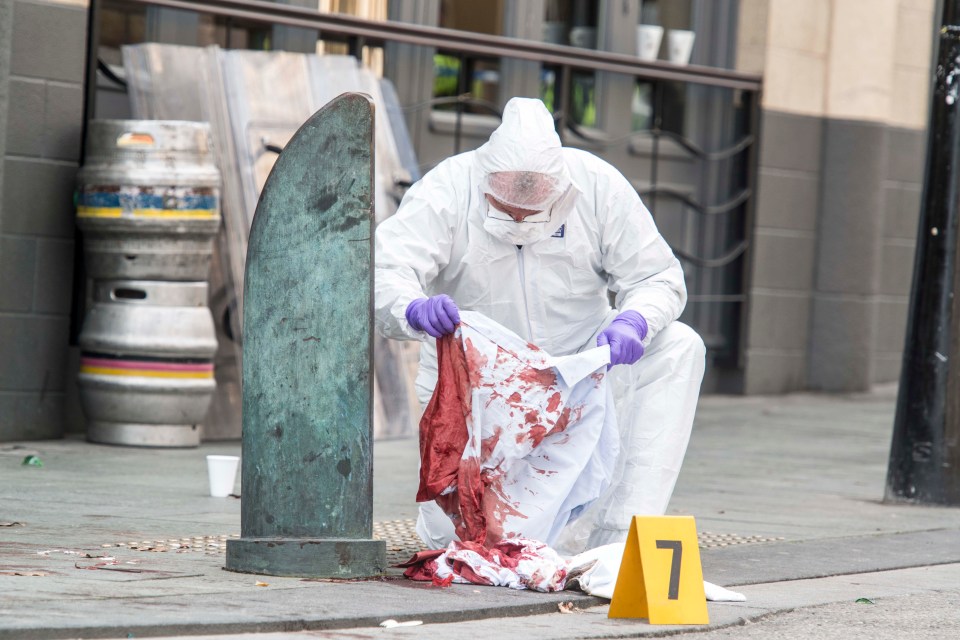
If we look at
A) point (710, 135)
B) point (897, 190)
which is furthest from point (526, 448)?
point (897, 190)

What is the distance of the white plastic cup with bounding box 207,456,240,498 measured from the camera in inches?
263

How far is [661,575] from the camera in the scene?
452cm

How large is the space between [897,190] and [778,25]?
1863mm

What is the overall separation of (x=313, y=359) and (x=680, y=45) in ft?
25.3

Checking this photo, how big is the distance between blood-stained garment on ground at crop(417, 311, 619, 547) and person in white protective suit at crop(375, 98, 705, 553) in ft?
0.50

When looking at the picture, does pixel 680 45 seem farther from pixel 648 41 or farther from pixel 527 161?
pixel 527 161

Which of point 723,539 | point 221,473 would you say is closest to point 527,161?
point 723,539

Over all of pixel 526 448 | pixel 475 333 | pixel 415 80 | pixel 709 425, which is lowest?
pixel 709 425

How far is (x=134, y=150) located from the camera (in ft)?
26.8

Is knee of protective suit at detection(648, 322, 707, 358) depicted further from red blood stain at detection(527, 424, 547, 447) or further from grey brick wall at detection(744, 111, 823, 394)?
grey brick wall at detection(744, 111, 823, 394)

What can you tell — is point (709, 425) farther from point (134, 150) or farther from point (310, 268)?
point (310, 268)

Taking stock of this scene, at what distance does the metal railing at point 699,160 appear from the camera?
36.8ft

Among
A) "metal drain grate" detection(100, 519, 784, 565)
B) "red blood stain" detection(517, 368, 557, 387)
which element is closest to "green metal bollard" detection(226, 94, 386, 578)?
"metal drain grate" detection(100, 519, 784, 565)

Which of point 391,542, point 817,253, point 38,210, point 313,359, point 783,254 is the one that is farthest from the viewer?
point 817,253
